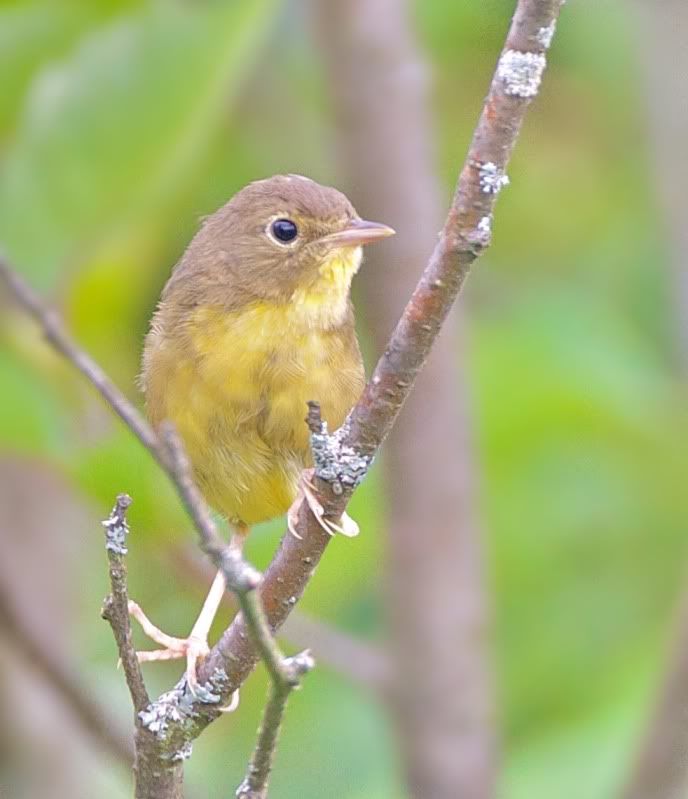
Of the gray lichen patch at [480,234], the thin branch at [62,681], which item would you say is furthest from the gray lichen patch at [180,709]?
the thin branch at [62,681]

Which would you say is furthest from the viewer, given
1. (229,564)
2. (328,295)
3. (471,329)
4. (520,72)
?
(471,329)

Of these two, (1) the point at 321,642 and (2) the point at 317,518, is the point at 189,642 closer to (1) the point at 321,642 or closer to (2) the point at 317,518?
(2) the point at 317,518

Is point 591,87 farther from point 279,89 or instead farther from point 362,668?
point 362,668

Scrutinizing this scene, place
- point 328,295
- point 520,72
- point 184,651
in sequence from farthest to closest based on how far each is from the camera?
point 328,295, point 184,651, point 520,72

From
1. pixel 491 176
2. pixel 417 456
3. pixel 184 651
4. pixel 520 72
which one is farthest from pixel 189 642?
pixel 417 456

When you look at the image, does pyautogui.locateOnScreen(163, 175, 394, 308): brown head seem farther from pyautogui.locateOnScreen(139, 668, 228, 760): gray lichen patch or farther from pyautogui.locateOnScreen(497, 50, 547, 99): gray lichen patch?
pyautogui.locateOnScreen(497, 50, 547, 99): gray lichen patch

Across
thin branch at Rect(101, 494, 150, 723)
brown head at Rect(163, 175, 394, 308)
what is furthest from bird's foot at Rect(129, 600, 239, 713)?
brown head at Rect(163, 175, 394, 308)

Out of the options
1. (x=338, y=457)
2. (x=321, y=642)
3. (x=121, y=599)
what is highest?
(x=338, y=457)
